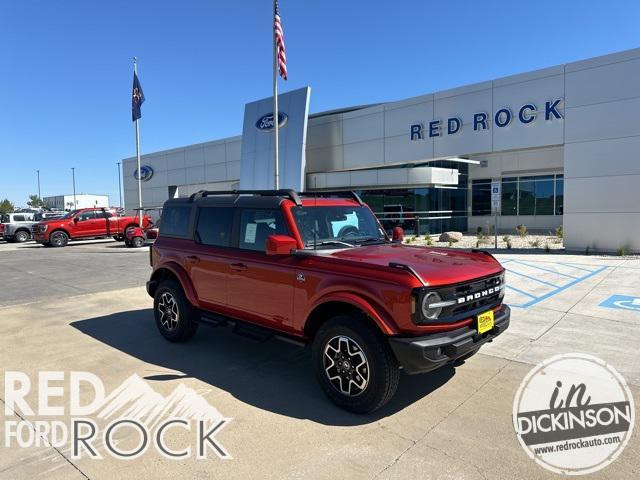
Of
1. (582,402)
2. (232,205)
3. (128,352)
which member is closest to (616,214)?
(582,402)

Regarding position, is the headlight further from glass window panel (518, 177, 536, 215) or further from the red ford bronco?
glass window panel (518, 177, 536, 215)

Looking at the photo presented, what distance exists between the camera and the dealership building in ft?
48.2

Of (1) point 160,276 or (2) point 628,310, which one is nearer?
(1) point 160,276

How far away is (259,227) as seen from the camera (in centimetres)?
503

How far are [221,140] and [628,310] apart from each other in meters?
28.0

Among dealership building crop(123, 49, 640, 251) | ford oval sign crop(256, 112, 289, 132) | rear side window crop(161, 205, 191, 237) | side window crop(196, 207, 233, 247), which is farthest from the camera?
ford oval sign crop(256, 112, 289, 132)

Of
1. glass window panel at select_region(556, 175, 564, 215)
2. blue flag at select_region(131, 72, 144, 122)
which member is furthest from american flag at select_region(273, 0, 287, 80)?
glass window panel at select_region(556, 175, 564, 215)

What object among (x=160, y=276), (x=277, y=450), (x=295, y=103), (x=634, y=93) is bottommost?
(x=277, y=450)

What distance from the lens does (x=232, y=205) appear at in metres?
5.44

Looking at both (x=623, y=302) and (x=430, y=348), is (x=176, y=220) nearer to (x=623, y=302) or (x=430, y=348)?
(x=430, y=348)

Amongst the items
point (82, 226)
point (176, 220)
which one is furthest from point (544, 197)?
point (82, 226)

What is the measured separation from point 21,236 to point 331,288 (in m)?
31.1

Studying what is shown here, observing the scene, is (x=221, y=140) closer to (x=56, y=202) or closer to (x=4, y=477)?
(x=4, y=477)

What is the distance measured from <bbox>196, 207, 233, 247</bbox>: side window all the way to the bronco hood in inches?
62.9
